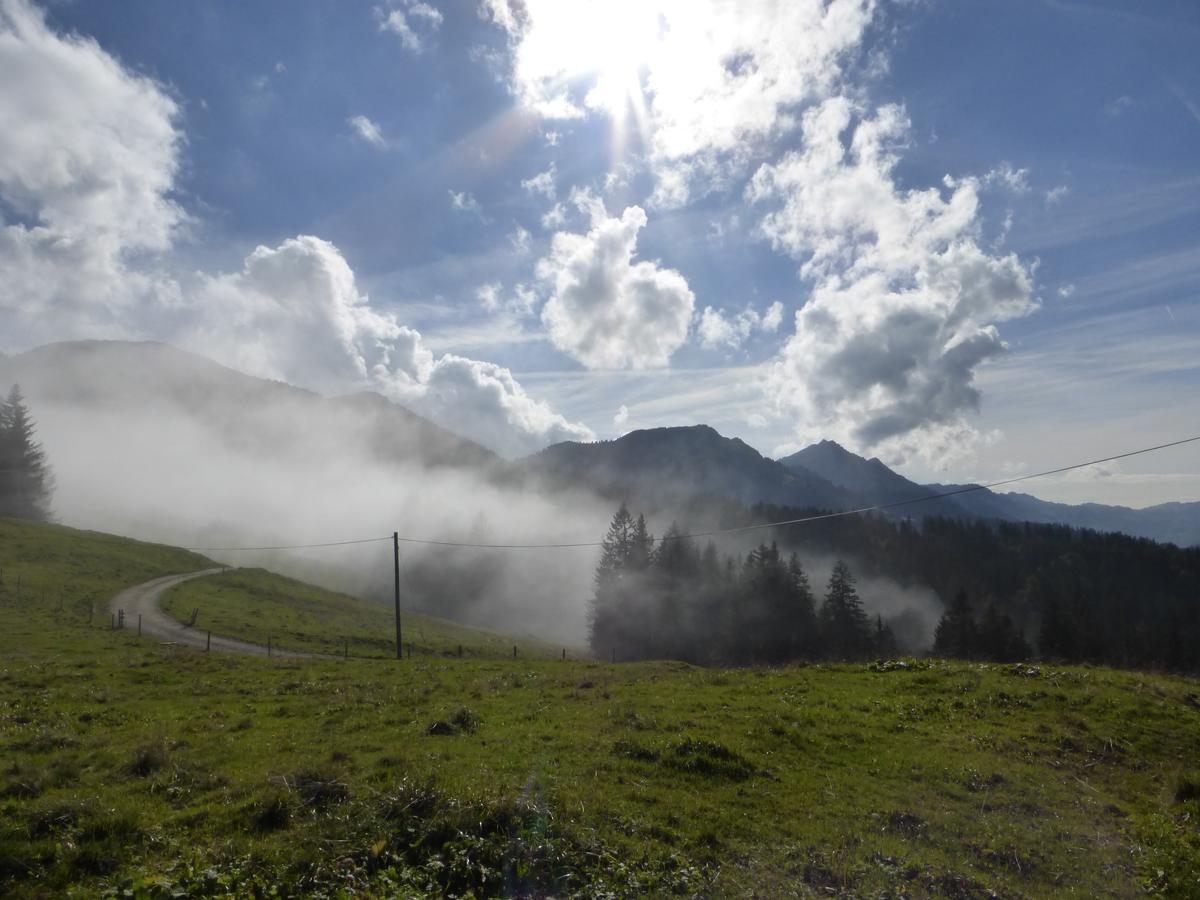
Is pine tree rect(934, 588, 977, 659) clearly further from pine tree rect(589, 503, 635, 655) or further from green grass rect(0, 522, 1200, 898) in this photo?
green grass rect(0, 522, 1200, 898)

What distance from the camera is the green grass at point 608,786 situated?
998cm

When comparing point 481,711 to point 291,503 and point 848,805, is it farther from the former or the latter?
point 291,503

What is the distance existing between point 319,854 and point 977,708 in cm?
2124

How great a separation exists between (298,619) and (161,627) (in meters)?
14.3

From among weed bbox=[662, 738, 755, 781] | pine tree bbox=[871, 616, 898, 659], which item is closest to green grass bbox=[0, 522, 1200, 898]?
weed bbox=[662, 738, 755, 781]

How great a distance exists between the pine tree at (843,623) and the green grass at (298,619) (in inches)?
1731

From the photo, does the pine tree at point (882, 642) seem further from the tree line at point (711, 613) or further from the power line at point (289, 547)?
the power line at point (289, 547)

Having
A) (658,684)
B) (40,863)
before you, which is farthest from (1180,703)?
(40,863)

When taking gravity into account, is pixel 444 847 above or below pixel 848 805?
above

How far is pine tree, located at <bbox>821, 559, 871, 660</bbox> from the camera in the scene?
83.9 metres

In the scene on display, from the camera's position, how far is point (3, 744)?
15594 millimetres

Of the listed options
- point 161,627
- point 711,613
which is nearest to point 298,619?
point 161,627

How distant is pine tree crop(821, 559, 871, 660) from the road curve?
221 ft

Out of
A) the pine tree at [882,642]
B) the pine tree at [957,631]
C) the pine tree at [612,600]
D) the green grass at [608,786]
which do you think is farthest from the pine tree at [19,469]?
the pine tree at [957,631]
